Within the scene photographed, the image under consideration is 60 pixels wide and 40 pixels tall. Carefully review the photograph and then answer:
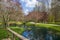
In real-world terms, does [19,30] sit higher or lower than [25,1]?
lower

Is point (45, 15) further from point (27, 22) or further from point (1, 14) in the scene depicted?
point (1, 14)

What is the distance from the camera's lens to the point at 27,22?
14.2 feet

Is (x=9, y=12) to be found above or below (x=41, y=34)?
above

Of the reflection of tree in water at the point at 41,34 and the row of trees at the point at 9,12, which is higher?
the row of trees at the point at 9,12

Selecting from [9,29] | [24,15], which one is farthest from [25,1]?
[9,29]

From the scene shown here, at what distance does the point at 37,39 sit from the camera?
14.1ft

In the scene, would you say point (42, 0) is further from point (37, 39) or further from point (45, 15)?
point (37, 39)

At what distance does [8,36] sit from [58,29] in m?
0.78

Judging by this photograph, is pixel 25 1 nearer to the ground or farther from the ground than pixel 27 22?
farther from the ground

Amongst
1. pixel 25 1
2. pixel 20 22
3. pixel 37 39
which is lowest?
pixel 37 39

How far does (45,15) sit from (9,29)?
1.96 ft

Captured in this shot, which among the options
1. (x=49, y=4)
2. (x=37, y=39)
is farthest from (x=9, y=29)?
(x=49, y=4)

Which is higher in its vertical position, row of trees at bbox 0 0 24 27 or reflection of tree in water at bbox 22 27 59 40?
row of trees at bbox 0 0 24 27

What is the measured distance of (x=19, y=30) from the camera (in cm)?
430
